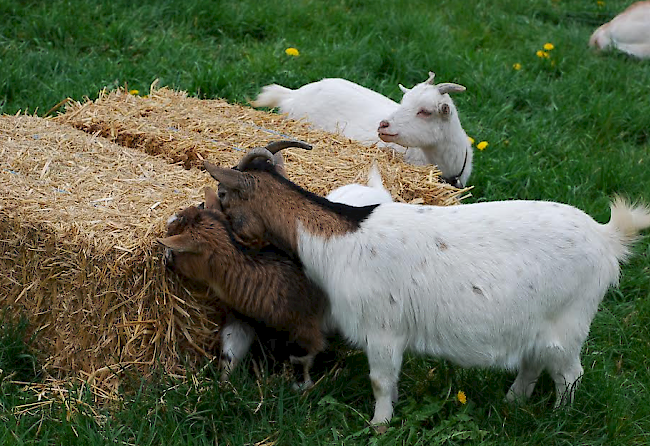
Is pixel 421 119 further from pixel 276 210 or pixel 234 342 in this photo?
pixel 234 342

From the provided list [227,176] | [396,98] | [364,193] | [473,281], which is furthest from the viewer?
[396,98]

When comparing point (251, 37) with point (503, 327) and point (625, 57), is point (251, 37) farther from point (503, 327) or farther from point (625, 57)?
point (503, 327)

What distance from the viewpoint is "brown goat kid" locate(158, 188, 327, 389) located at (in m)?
3.45

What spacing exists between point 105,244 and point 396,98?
3845 mm

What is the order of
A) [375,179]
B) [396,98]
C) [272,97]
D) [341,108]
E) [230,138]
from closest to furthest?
1. [375,179]
2. [230,138]
3. [341,108]
4. [272,97]
5. [396,98]

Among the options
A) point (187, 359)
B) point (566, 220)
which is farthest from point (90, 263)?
point (566, 220)

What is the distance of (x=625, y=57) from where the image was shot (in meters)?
8.33

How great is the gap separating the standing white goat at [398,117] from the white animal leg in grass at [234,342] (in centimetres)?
192

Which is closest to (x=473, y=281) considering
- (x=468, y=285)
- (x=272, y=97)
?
(x=468, y=285)

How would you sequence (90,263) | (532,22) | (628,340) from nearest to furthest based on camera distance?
(90,263) < (628,340) < (532,22)

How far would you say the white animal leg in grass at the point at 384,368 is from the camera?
3367 millimetres

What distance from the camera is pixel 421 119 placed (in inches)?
205

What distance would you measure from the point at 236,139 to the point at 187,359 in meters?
1.75

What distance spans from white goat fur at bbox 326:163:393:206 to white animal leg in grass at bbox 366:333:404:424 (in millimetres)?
832
